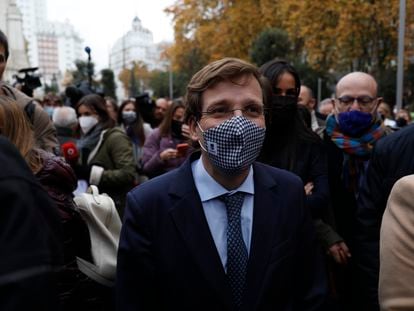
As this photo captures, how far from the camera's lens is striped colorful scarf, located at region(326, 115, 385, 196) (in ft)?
11.1

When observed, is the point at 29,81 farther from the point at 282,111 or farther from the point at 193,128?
the point at 193,128

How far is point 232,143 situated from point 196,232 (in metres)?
0.41

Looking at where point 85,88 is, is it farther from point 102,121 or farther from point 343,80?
point 343,80

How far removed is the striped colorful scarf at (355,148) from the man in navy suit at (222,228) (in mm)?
1309

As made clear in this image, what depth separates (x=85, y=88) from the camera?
791 centimetres

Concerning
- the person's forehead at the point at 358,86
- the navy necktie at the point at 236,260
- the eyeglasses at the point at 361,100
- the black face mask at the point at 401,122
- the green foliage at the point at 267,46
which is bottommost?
the black face mask at the point at 401,122

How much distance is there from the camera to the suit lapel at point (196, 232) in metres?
1.93

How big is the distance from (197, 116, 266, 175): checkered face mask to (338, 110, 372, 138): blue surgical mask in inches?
59.9

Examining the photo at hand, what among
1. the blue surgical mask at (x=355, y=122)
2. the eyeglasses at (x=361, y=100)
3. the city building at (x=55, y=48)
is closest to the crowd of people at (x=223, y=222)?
the blue surgical mask at (x=355, y=122)

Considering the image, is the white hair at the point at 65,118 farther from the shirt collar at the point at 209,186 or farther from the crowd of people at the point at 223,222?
the shirt collar at the point at 209,186

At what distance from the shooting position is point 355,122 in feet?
11.2

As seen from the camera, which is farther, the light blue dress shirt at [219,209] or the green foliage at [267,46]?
the green foliage at [267,46]

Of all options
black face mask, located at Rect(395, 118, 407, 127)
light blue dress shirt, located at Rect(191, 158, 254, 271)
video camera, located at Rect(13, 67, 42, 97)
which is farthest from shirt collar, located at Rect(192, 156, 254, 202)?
black face mask, located at Rect(395, 118, 407, 127)

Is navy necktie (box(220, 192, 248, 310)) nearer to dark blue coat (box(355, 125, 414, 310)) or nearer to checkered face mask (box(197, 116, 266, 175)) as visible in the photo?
checkered face mask (box(197, 116, 266, 175))
